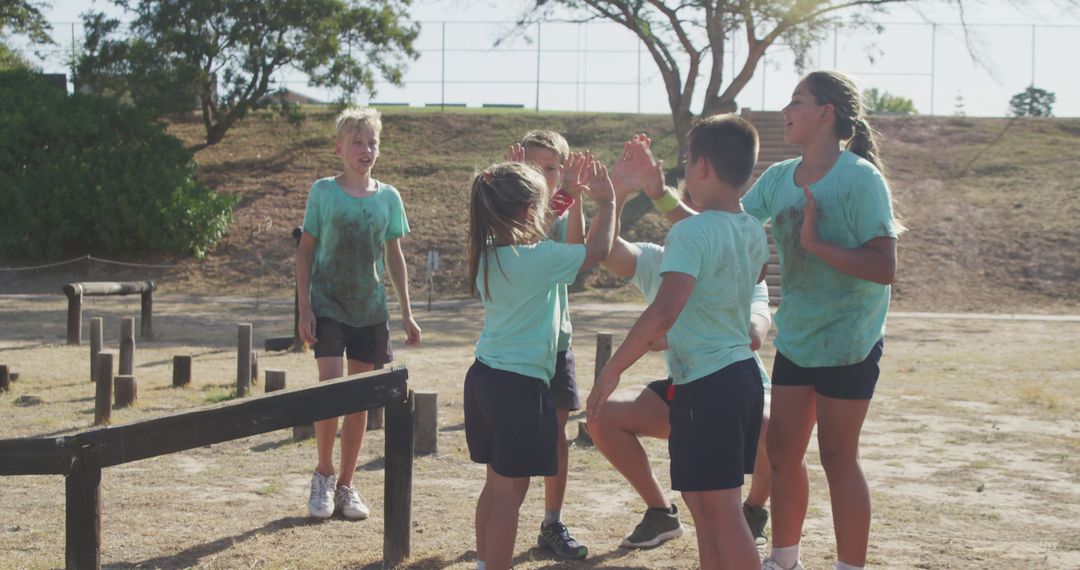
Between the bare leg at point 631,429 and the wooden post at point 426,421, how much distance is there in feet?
7.86

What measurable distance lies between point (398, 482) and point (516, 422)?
863 mm

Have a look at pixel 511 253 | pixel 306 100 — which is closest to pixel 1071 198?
pixel 511 253

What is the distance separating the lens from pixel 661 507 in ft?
16.2

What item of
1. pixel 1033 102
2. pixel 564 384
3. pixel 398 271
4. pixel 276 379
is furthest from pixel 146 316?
pixel 1033 102

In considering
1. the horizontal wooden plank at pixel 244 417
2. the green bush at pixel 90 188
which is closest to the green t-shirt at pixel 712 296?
the horizontal wooden plank at pixel 244 417

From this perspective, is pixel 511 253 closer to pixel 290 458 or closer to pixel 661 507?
pixel 661 507

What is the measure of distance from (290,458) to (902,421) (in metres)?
4.51

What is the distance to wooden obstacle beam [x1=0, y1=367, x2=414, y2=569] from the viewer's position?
3.26 metres

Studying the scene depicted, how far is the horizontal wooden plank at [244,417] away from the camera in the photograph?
11.2 feet

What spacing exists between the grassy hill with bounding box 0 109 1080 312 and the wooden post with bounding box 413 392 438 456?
13.5 metres

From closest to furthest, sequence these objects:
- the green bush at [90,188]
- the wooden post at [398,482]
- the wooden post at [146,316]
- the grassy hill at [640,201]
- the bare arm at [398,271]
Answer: the wooden post at [398,482], the bare arm at [398,271], the wooden post at [146,316], the grassy hill at [640,201], the green bush at [90,188]

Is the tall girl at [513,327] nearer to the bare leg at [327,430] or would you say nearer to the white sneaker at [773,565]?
the white sneaker at [773,565]

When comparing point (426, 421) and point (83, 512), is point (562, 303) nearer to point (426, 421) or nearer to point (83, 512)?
point (83, 512)

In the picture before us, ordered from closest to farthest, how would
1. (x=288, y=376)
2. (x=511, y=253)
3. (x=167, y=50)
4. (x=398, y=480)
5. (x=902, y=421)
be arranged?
(x=511, y=253) → (x=398, y=480) → (x=902, y=421) → (x=288, y=376) → (x=167, y=50)
